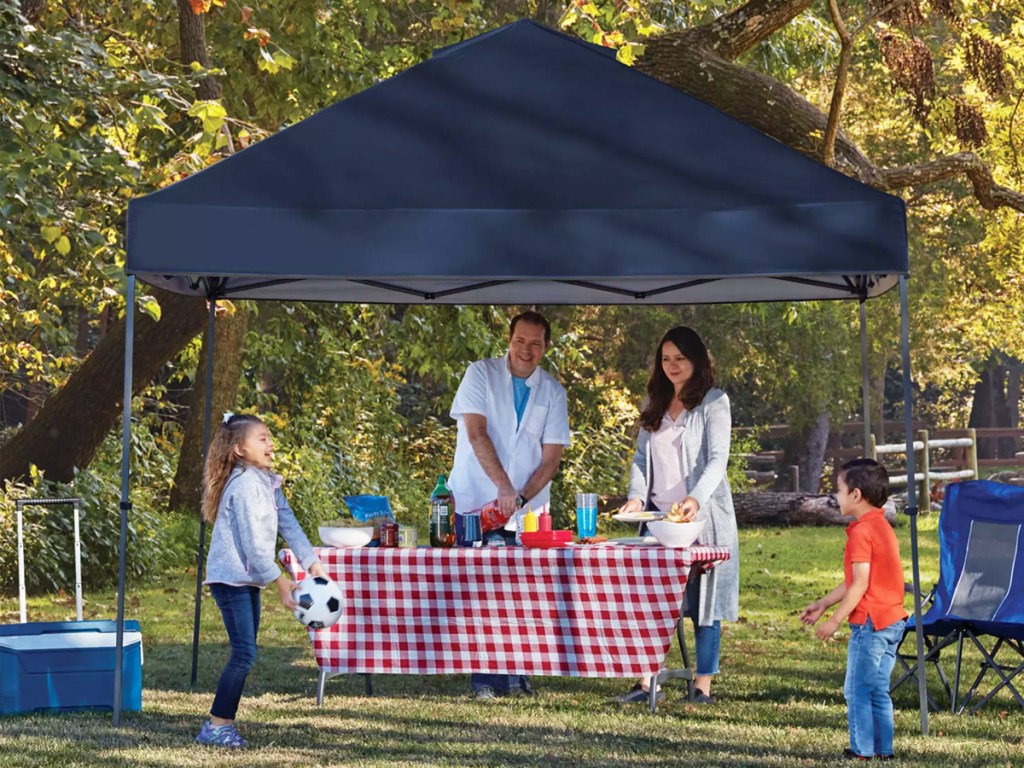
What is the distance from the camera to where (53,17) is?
1150 centimetres

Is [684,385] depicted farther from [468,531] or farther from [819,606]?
[819,606]

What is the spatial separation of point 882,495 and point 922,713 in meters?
1.17

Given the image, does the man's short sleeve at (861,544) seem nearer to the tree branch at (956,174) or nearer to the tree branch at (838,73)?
the tree branch at (838,73)

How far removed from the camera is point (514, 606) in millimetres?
6348

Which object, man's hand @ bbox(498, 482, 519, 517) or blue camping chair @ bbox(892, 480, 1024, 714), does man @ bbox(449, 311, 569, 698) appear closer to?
man's hand @ bbox(498, 482, 519, 517)

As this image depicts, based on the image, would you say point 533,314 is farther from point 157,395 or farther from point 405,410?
point 405,410

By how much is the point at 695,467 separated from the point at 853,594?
1.51 meters

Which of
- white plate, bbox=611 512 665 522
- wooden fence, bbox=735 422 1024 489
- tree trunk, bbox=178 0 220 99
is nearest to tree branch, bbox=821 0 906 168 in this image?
white plate, bbox=611 512 665 522

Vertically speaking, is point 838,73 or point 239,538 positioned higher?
point 838,73

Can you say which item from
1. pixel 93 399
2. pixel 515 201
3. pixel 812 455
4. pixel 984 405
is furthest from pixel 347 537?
pixel 984 405

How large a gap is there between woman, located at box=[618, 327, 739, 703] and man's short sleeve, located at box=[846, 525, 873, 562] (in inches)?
49.7

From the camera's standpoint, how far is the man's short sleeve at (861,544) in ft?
17.4

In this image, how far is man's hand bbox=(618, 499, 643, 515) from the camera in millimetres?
6543

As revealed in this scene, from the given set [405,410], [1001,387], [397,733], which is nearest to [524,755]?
[397,733]
